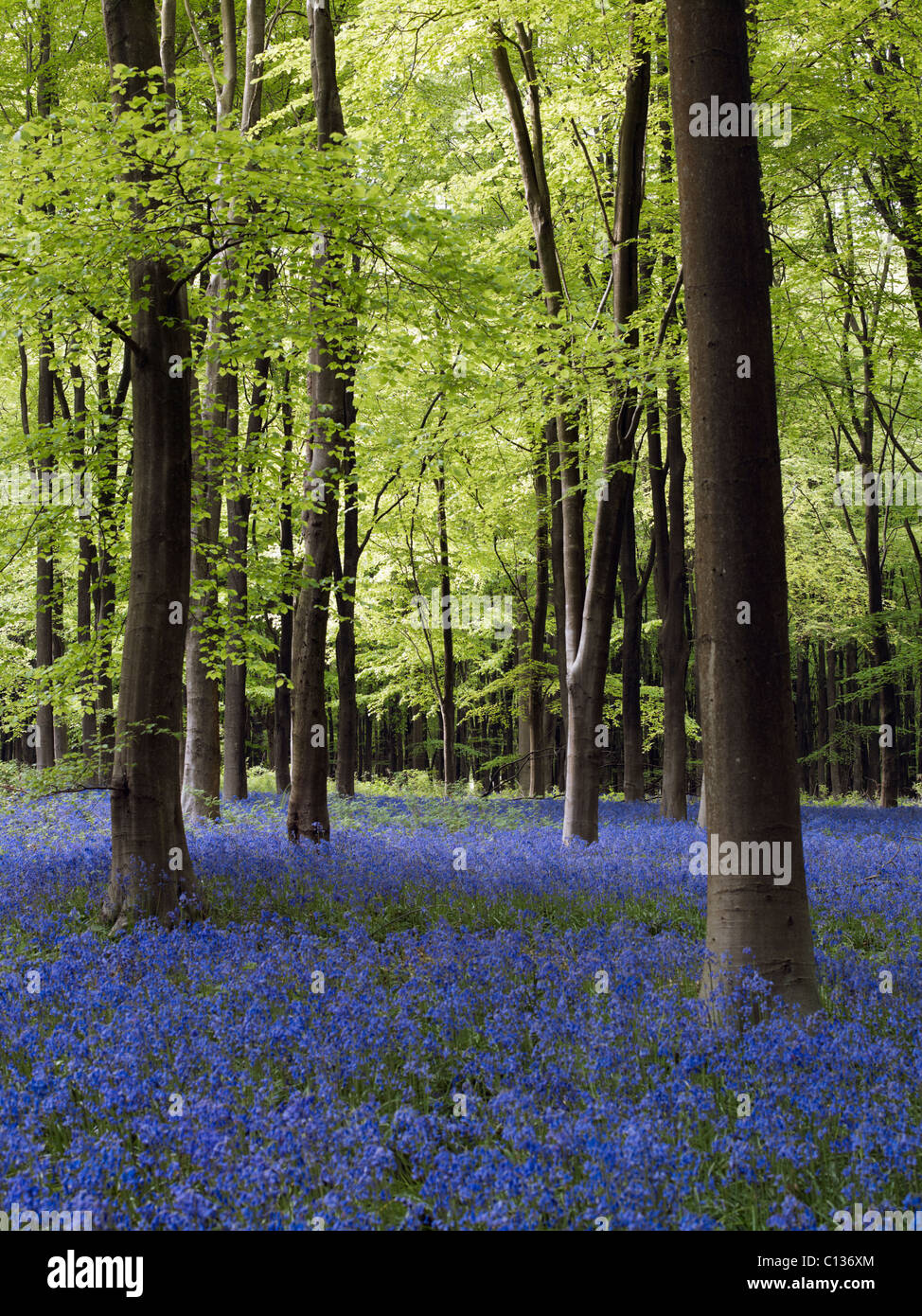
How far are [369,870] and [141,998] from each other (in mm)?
3693

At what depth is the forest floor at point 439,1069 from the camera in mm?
3055

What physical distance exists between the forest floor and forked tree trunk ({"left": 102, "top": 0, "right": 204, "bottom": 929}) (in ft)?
1.53

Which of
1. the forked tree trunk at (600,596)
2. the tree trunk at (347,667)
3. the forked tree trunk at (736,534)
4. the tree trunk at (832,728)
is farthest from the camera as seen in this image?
the tree trunk at (832,728)

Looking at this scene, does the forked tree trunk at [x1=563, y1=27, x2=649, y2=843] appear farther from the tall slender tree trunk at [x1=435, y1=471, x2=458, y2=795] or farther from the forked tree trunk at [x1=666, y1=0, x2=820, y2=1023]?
the tall slender tree trunk at [x1=435, y1=471, x2=458, y2=795]

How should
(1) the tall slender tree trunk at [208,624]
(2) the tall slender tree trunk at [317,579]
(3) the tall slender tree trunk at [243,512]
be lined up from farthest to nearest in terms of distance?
(1) the tall slender tree trunk at [208,624] → (2) the tall slender tree trunk at [317,579] → (3) the tall slender tree trunk at [243,512]

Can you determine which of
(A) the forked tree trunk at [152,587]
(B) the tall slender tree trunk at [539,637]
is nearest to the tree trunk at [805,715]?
(B) the tall slender tree trunk at [539,637]

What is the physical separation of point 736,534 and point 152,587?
175 inches

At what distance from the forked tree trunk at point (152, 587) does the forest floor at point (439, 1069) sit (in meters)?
0.47

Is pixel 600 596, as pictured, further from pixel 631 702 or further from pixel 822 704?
pixel 822 704

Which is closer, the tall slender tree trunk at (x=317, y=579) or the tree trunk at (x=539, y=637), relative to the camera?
the tall slender tree trunk at (x=317, y=579)

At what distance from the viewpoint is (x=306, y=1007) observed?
4.61 metres

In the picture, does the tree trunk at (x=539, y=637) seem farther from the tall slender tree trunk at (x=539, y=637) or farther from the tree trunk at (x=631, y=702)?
the tree trunk at (x=631, y=702)

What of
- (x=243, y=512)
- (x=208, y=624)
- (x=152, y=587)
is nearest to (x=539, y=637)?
(x=243, y=512)
